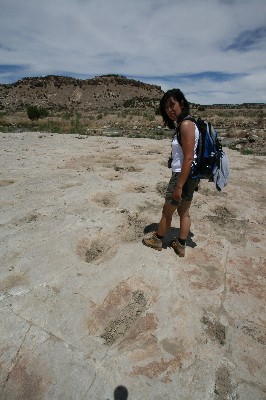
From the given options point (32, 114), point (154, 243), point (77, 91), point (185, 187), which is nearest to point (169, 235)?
point (154, 243)

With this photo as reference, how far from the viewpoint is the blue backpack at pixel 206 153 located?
2.65m

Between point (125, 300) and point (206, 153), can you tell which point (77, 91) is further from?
point (125, 300)

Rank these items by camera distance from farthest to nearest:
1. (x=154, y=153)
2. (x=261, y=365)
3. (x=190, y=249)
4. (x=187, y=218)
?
(x=154, y=153) → (x=190, y=249) → (x=187, y=218) → (x=261, y=365)

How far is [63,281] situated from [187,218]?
1.35 metres

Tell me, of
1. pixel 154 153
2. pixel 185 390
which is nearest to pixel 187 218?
pixel 185 390

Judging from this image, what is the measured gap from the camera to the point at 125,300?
2.56 m

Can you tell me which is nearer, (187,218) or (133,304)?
(133,304)

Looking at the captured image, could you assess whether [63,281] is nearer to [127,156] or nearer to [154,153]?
[127,156]

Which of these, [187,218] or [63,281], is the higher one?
[187,218]

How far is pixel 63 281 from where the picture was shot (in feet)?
8.72

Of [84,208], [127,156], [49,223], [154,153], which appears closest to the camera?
[49,223]

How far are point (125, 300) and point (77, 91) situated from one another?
60.1 metres

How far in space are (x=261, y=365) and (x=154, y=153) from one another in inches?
248

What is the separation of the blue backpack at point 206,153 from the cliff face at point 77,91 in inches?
2081
